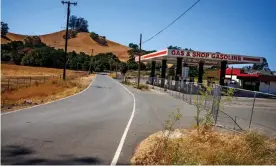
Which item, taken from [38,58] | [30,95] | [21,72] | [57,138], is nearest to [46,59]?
[38,58]

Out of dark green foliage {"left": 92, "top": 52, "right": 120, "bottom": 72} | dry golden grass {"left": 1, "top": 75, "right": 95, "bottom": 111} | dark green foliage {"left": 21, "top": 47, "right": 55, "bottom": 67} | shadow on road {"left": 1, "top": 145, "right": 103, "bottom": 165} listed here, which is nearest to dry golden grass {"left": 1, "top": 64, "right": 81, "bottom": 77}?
dark green foliage {"left": 21, "top": 47, "right": 55, "bottom": 67}

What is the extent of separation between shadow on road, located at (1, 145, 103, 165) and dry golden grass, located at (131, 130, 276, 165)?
1201 mm

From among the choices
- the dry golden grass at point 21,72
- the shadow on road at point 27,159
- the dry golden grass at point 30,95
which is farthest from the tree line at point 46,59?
the shadow on road at point 27,159

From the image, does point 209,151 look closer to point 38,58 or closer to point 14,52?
point 38,58

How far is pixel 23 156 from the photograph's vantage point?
24.2ft

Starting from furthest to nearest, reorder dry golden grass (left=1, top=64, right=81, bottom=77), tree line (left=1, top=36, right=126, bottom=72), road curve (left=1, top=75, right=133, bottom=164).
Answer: tree line (left=1, top=36, right=126, bottom=72) < dry golden grass (left=1, top=64, right=81, bottom=77) < road curve (left=1, top=75, right=133, bottom=164)

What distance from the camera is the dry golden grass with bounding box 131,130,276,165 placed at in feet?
24.9

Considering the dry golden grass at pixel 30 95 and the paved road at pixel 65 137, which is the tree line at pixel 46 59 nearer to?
the dry golden grass at pixel 30 95

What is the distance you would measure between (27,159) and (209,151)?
14.3 ft

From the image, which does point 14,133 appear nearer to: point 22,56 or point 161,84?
point 161,84

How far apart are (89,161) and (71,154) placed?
2.30ft

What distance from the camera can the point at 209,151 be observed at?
318 inches

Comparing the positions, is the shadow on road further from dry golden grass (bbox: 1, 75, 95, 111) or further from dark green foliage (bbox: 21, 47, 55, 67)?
dark green foliage (bbox: 21, 47, 55, 67)

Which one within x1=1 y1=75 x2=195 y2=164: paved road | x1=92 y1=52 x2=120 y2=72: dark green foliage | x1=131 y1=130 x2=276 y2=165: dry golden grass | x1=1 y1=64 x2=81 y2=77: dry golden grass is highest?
x1=92 y1=52 x2=120 y2=72: dark green foliage
